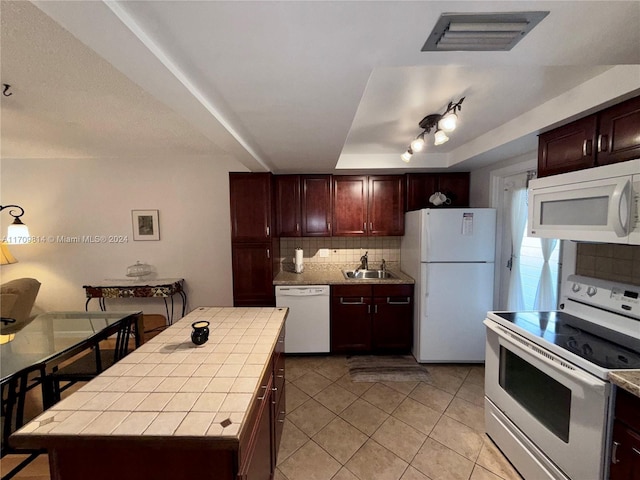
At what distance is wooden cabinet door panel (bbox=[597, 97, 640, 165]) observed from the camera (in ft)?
4.20

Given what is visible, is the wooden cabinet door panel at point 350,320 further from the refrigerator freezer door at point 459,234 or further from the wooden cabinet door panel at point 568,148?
the wooden cabinet door panel at point 568,148

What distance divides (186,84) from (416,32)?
937 mm

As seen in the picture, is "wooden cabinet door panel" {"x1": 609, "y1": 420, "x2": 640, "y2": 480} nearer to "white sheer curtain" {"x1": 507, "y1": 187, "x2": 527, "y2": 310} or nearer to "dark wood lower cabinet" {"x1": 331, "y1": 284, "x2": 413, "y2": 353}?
"white sheer curtain" {"x1": 507, "y1": 187, "x2": 527, "y2": 310}

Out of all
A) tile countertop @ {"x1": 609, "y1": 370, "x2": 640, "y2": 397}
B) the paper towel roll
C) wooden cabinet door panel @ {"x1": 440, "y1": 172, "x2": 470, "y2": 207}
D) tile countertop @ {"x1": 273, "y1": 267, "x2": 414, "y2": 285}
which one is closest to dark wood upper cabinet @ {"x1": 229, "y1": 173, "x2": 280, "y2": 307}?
tile countertop @ {"x1": 273, "y1": 267, "x2": 414, "y2": 285}

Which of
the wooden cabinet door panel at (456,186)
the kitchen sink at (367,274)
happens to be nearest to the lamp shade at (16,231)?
the kitchen sink at (367,274)

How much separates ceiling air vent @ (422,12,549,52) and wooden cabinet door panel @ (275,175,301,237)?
2412 mm

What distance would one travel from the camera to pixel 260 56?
0.98 m

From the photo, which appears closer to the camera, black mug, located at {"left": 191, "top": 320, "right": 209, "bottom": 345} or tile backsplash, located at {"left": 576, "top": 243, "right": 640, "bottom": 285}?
black mug, located at {"left": 191, "top": 320, "right": 209, "bottom": 345}

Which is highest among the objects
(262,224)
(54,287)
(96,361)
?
(262,224)

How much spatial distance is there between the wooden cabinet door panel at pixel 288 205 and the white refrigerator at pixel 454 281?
1.45 metres

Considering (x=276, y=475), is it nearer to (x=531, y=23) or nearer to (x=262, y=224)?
(x=262, y=224)

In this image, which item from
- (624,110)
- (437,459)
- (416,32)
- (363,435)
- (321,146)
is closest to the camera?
(416,32)

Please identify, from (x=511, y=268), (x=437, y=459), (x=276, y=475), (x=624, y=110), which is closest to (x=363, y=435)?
(x=437, y=459)

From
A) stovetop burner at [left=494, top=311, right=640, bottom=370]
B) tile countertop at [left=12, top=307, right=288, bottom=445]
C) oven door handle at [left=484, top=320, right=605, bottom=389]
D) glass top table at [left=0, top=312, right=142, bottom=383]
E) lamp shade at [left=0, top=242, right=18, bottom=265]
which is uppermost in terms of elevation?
lamp shade at [left=0, top=242, right=18, bottom=265]
